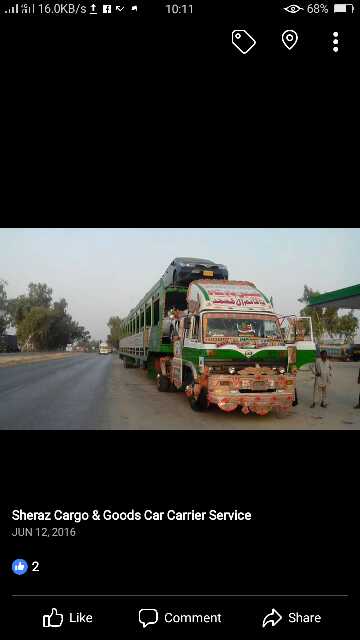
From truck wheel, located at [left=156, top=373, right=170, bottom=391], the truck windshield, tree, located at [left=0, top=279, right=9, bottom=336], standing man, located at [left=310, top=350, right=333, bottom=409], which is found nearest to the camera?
the truck windshield

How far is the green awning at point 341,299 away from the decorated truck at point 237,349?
17626 millimetres

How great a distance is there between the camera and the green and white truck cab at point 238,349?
7207 millimetres

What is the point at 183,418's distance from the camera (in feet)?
25.2

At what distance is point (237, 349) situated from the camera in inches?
290
